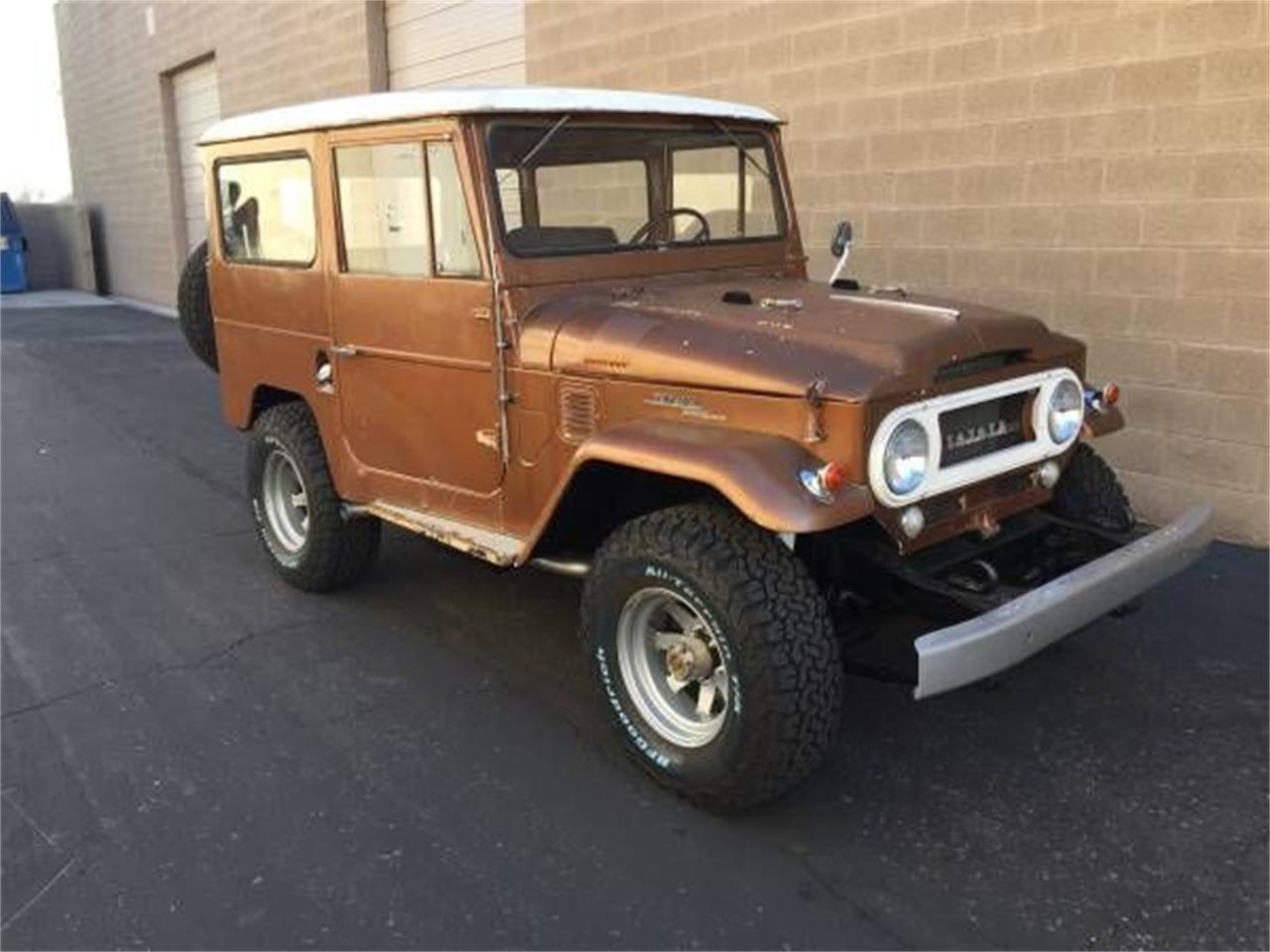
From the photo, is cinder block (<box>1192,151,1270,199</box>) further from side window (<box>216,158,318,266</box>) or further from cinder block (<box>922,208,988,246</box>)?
side window (<box>216,158,318,266</box>)

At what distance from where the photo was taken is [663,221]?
4.15 m

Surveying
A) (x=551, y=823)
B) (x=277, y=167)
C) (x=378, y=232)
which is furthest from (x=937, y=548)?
(x=277, y=167)

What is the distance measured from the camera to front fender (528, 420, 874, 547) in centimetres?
276

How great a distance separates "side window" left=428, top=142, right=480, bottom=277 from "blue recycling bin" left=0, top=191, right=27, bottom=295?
21619 millimetres

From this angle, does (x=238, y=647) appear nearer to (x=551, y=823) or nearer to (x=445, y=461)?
(x=445, y=461)

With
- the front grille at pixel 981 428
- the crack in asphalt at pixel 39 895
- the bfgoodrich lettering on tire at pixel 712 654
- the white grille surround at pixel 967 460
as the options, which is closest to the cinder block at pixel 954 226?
the white grille surround at pixel 967 460

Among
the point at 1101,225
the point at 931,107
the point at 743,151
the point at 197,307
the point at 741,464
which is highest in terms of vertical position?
the point at 931,107

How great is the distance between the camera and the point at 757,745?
287cm

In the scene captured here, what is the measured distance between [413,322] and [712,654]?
1661 mm

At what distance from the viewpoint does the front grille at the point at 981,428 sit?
3.23 m

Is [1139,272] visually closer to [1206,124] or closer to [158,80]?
[1206,124]

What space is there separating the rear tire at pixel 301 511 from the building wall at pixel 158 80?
7.35 meters

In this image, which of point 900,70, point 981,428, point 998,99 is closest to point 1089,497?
point 981,428

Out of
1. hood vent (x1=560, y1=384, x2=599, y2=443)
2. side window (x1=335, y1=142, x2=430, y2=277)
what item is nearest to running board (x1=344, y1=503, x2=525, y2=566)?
hood vent (x1=560, y1=384, x2=599, y2=443)
